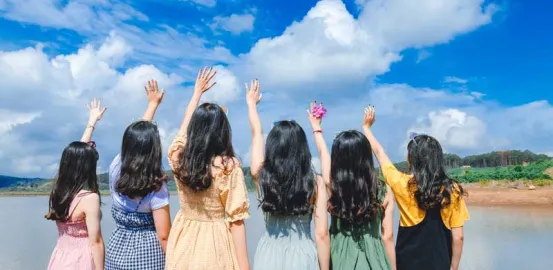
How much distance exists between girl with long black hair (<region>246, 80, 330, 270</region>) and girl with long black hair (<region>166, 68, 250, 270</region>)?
0.73 feet

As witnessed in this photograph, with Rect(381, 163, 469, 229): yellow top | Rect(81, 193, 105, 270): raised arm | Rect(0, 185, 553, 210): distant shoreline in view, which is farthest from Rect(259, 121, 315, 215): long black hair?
Rect(0, 185, 553, 210): distant shoreline

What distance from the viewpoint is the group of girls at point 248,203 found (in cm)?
249

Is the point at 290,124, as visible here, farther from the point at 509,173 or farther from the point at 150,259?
the point at 509,173

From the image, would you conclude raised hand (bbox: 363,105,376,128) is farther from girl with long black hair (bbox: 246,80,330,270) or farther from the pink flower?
girl with long black hair (bbox: 246,80,330,270)

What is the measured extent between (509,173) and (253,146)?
1109 inches

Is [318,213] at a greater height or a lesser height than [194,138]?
lesser

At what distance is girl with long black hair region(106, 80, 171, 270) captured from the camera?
8.45ft

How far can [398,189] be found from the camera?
3.12 m

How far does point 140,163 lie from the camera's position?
8.44 feet

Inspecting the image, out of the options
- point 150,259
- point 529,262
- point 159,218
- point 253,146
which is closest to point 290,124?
point 253,146

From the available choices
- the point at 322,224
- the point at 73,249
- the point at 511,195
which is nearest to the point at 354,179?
the point at 322,224

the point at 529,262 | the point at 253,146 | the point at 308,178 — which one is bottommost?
the point at 529,262

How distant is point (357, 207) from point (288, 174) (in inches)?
18.6

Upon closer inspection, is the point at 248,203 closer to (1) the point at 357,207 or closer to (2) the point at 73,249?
(1) the point at 357,207
